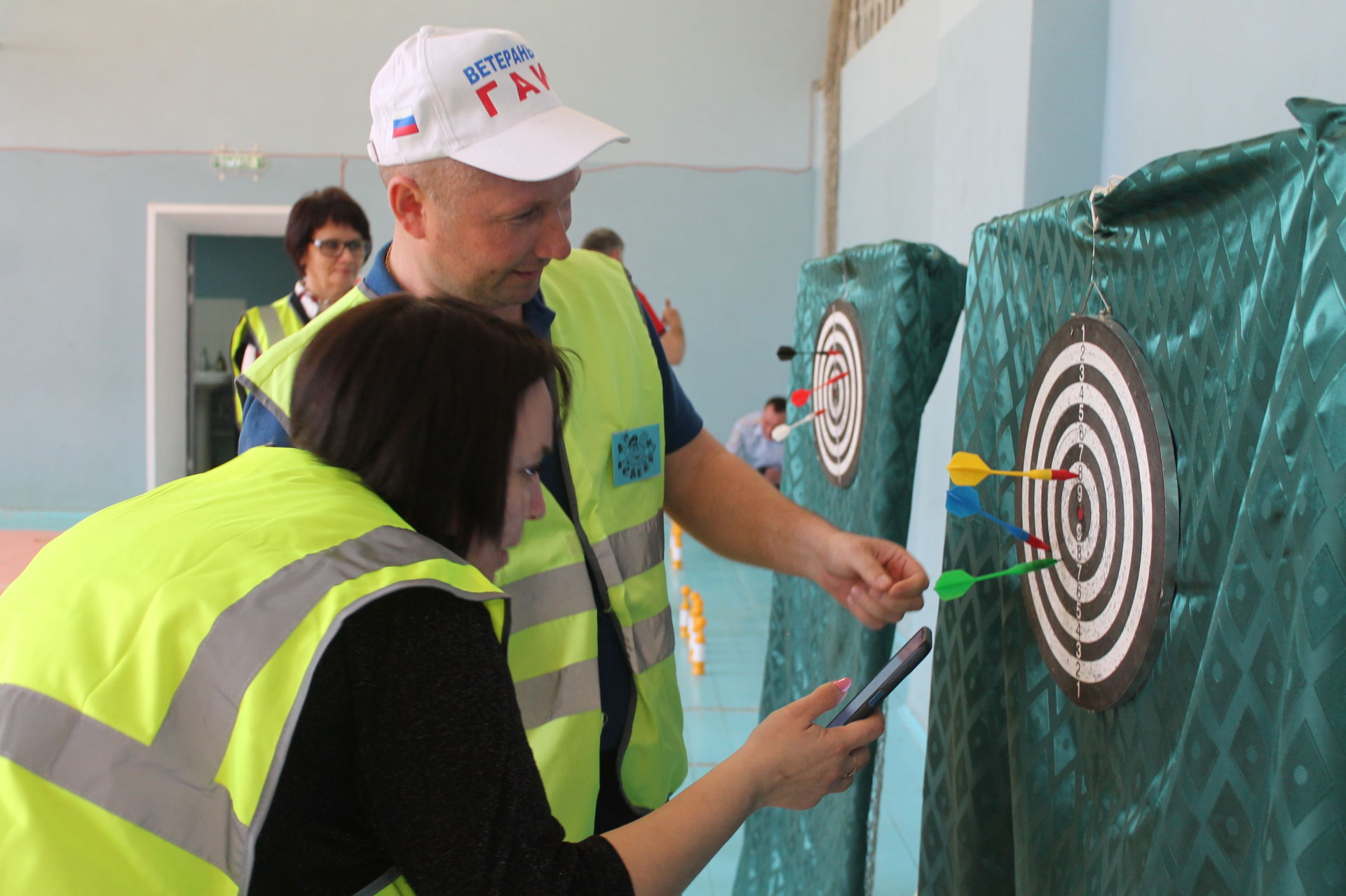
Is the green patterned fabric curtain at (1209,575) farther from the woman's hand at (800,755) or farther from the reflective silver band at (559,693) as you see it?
the reflective silver band at (559,693)

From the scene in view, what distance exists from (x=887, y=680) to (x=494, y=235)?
55 cm

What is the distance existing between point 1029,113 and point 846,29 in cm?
400

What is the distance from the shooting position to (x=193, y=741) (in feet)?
1.96

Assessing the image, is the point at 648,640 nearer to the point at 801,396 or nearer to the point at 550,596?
the point at 550,596

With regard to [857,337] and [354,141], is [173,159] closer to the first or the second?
[354,141]

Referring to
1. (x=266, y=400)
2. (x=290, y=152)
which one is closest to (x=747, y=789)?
(x=266, y=400)

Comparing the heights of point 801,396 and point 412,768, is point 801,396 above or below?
above

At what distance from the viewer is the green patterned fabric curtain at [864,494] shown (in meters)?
1.46

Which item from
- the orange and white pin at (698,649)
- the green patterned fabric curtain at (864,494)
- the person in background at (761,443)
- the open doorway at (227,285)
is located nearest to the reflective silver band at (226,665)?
the green patterned fabric curtain at (864,494)

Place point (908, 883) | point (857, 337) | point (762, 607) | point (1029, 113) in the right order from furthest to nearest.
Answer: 1. point (762, 607)
2. point (908, 883)
3. point (1029, 113)
4. point (857, 337)

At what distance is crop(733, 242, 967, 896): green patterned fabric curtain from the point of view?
1463mm

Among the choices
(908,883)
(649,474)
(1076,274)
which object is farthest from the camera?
(908,883)

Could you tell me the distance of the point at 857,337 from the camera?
1.69 meters

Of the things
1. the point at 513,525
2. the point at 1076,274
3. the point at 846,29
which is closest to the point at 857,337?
the point at 1076,274
